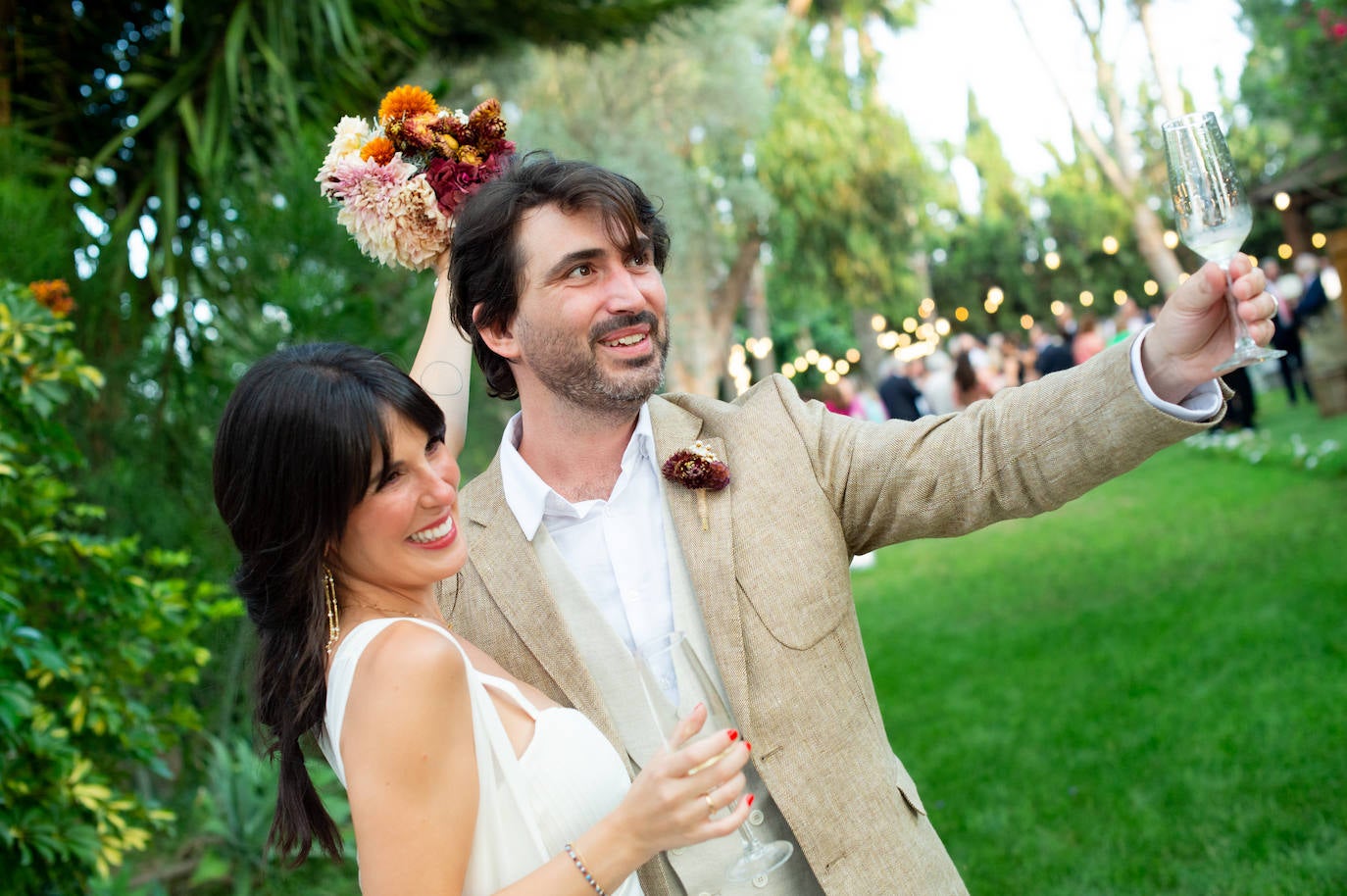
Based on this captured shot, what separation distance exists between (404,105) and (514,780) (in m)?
1.61

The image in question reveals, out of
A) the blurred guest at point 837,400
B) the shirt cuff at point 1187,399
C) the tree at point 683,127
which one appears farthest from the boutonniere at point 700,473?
the tree at point 683,127

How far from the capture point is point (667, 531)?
8.13 ft

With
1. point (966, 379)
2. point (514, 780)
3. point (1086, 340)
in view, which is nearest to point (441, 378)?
point (514, 780)

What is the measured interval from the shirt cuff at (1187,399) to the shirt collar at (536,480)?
39.6 inches

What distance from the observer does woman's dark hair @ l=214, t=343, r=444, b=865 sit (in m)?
1.95

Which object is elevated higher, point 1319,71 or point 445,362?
point 1319,71

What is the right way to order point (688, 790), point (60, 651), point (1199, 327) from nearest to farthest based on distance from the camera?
point (688, 790) → point (1199, 327) → point (60, 651)

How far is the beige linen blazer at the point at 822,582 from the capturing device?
218 cm

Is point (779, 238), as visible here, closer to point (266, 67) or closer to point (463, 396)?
point (266, 67)

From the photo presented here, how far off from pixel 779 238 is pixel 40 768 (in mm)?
20179

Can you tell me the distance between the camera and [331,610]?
2.05 metres

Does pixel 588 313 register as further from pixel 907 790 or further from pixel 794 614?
pixel 907 790

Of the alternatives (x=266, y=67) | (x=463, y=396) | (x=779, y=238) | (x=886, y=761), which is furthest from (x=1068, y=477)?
(x=779, y=238)

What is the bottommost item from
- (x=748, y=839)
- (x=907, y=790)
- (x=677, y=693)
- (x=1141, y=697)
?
(x=1141, y=697)
